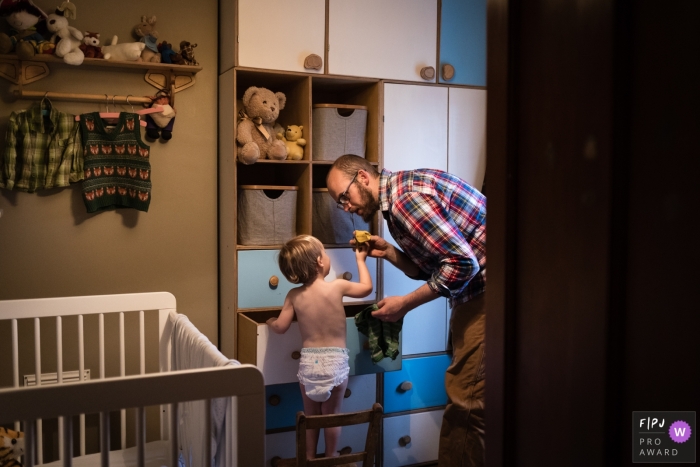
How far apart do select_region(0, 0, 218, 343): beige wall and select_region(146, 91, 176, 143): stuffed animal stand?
0.05 m

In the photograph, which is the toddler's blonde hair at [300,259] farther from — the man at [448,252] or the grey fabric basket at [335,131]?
the grey fabric basket at [335,131]

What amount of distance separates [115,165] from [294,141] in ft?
2.49

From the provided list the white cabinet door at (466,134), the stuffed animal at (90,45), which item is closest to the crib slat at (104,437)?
the stuffed animal at (90,45)

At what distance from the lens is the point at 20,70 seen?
2545 mm

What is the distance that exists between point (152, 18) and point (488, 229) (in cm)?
241

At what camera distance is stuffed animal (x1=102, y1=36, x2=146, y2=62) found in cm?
264

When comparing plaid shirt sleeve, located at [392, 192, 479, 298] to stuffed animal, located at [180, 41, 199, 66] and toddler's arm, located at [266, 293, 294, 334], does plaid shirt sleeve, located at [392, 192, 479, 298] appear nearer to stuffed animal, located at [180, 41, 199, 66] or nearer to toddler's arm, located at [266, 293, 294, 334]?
toddler's arm, located at [266, 293, 294, 334]

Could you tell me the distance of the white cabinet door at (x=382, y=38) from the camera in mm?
2717

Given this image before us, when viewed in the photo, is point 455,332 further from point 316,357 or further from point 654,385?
point 654,385

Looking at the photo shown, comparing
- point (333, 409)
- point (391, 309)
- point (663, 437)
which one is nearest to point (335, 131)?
point (391, 309)

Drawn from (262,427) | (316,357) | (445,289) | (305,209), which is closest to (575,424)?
(262,427)

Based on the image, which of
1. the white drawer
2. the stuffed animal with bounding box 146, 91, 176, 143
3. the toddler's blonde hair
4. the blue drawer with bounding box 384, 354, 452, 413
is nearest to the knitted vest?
the stuffed animal with bounding box 146, 91, 176, 143

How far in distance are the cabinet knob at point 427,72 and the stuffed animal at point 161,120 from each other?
1105 mm

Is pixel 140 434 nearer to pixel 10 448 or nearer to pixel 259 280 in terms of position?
pixel 10 448
